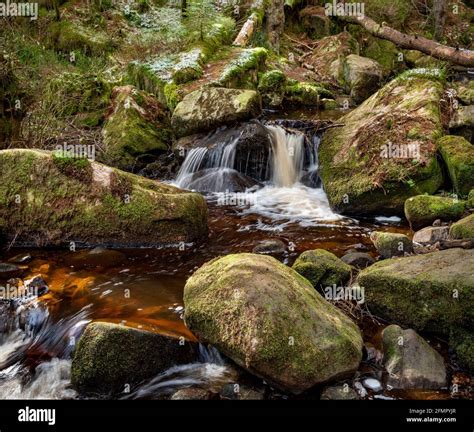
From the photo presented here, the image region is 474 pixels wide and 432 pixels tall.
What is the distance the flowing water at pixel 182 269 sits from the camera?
413 centimetres

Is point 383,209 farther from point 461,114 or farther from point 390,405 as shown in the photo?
point 390,405

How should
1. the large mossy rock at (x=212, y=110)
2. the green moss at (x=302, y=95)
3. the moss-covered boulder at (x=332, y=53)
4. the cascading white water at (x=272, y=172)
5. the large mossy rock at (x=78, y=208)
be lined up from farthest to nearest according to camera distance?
the moss-covered boulder at (x=332, y=53)
the green moss at (x=302, y=95)
the large mossy rock at (x=212, y=110)
the cascading white water at (x=272, y=172)
the large mossy rock at (x=78, y=208)

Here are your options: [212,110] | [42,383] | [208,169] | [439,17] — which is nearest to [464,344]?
[42,383]

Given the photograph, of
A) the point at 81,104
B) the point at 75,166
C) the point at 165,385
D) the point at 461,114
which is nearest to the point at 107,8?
the point at 81,104

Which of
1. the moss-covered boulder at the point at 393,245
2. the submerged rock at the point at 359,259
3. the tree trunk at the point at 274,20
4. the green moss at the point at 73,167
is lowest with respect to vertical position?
the submerged rock at the point at 359,259

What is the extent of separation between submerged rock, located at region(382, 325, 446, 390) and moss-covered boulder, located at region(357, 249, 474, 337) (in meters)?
0.35

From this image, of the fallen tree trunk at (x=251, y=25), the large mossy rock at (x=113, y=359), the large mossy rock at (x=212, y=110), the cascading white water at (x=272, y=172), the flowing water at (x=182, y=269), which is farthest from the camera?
the fallen tree trunk at (x=251, y=25)

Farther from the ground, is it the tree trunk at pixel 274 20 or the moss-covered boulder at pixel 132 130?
the tree trunk at pixel 274 20

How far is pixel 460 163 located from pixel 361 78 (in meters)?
7.11

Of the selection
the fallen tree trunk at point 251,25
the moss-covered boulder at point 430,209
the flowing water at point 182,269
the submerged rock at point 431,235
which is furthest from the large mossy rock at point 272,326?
the fallen tree trunk at point 251,25

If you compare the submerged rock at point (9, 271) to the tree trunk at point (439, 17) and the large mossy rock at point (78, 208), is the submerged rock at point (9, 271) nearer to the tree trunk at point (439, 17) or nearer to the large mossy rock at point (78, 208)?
the large mossy rock at point (78, 208)

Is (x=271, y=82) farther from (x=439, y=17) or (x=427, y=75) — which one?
(x=439, y=17)

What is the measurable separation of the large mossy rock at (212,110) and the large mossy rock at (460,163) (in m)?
4.24

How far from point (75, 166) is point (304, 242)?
3546 mm
